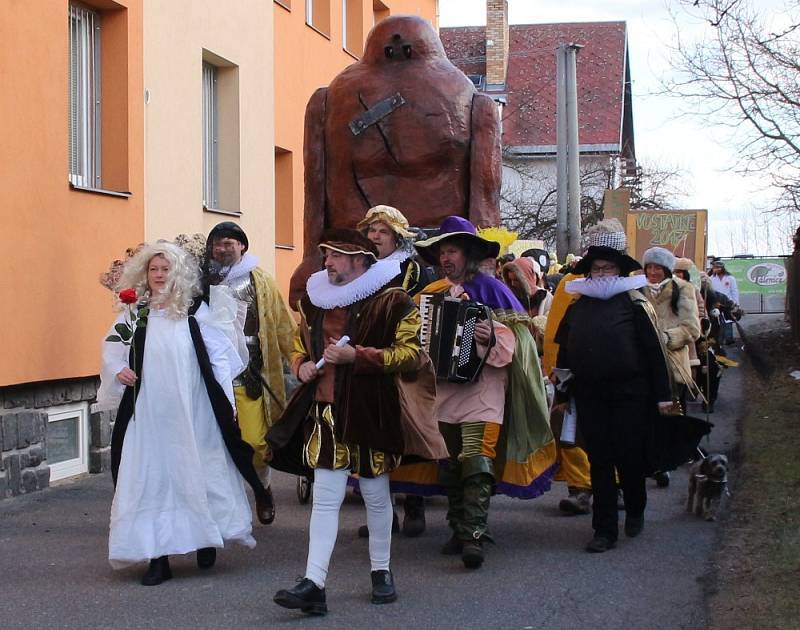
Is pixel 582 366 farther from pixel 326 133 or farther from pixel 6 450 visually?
pixel 6 450

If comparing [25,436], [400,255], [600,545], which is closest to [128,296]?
[400,255]

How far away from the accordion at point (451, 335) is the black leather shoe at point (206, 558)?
4.87ft

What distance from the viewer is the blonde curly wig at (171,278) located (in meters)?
6.67

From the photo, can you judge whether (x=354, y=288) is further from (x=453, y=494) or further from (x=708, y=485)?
(x=708, y=485)

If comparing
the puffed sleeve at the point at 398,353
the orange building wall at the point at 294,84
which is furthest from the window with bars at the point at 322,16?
the puffed sleeve at the point at 398,353

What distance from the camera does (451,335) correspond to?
698 centimetres

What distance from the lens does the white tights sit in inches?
225

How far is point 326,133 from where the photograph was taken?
31.5ft

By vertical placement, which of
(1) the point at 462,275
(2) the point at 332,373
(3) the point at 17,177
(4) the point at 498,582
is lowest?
(4) the point at 498,582

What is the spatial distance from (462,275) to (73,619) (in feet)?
9.10

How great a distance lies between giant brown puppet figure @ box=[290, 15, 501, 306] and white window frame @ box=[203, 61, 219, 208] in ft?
15.3

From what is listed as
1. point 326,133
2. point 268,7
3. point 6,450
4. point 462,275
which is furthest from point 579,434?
point 268,7

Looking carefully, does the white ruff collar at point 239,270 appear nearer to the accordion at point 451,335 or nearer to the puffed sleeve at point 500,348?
the accordion at point 451,335

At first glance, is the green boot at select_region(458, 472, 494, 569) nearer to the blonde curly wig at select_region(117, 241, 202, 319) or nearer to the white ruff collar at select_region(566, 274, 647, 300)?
the white ruff collar at select_region(566, 274, 647, 300)
